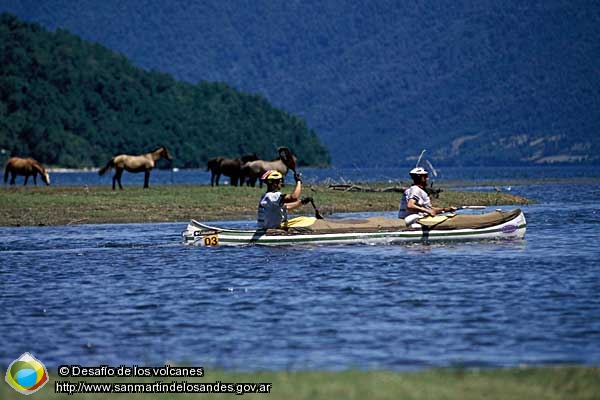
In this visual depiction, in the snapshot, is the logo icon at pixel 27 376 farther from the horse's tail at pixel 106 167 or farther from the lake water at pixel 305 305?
the horse's tail at pixel 106 167

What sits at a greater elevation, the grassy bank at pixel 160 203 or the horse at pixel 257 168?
the horse at pixel 257 168

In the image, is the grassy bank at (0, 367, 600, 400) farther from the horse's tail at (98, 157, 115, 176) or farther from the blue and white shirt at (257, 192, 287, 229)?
the horse's tail at (98, 157, 115, 176)

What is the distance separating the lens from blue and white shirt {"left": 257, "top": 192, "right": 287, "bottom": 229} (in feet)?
103

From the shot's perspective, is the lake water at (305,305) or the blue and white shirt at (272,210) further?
the blue and white shirt at (272,210)


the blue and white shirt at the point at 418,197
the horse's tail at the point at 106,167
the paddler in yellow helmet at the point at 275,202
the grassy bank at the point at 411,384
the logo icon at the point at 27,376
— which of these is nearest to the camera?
the grassy bank at the point at 411,384

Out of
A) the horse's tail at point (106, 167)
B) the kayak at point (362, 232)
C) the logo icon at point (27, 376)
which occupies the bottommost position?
the logo icon at point (27, 376)

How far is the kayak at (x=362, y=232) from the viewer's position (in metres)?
31.6

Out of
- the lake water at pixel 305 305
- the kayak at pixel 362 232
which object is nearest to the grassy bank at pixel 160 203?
the lake water at pixel 305 305

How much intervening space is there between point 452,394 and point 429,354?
2721mm

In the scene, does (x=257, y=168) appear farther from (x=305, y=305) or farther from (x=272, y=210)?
(x=305, y=305)

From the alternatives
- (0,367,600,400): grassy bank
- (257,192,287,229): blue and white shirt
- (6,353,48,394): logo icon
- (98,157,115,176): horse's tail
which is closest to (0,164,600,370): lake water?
(257,192,287,229): blue and white shirt

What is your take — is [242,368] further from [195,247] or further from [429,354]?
[195,247]

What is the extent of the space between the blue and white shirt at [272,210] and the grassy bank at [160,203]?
586 inches

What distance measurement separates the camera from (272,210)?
31641 millimetres
